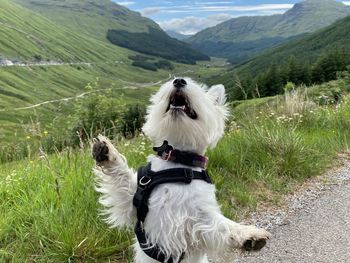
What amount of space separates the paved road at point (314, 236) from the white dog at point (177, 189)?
5.63 ft

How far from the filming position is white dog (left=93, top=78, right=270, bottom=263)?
3593mm

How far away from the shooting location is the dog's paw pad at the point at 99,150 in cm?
362

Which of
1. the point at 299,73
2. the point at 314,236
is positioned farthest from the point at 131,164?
the point at 299,73

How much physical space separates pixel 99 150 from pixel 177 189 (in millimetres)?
720

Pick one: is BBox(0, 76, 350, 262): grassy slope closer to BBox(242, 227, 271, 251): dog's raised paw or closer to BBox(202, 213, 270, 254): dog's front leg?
BBox(202, 213, 270, 254): dog's front leg

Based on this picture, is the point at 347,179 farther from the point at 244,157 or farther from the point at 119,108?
the point at 119,108

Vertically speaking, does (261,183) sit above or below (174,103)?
below

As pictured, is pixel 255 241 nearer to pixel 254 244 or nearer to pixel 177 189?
pixel 254 244

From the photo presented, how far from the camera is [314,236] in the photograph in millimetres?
5824

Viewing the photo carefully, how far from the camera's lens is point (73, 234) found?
15.6ft

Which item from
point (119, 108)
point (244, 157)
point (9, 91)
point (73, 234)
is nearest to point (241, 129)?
point (244, 157)

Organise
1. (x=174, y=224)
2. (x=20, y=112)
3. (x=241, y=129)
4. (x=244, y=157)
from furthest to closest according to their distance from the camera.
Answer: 1. (x=20, y=112)
2. (x=241, y=129)
3. (x=244, y=157)
4. (x=174, y=224)

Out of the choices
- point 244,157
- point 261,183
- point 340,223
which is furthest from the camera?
point 244,157

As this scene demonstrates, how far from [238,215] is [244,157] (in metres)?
1.74
